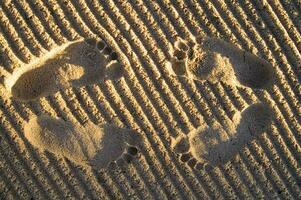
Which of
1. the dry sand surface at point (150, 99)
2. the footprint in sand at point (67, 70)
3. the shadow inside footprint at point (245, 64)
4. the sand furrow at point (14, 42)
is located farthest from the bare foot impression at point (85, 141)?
the shadow inside footprint at point (245, 64)

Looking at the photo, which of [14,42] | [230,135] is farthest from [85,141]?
[230,135]

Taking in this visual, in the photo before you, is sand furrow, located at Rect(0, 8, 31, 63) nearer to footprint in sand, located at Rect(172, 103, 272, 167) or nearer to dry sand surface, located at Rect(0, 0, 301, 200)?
dry sand surface, located at Rect(0, 0, 301, 200)

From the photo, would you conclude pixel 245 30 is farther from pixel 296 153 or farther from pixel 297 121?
pixel 296 153

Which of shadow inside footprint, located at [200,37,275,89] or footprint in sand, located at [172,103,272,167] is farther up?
shadow inside footprint, located at [200,37,275,89]

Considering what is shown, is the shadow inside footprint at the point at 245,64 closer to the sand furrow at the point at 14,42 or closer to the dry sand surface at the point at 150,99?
the dry sand surface at the point at 150,99

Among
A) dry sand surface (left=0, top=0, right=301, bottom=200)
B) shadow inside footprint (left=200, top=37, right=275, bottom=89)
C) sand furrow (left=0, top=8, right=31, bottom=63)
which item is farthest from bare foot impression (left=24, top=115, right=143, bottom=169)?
shadow inside footprint (left=200, top=37, right=275, bottom=89)

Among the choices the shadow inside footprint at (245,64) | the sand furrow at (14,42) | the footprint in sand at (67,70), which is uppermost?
the sand furrow at (14,42)
